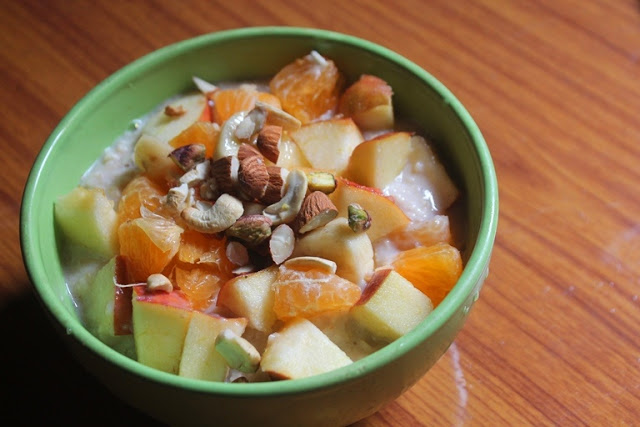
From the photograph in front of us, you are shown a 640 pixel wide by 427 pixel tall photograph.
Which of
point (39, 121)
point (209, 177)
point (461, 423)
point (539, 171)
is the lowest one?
point (39, 121)

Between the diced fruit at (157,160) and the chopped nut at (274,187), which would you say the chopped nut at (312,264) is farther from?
the diced fruit at (157,160)

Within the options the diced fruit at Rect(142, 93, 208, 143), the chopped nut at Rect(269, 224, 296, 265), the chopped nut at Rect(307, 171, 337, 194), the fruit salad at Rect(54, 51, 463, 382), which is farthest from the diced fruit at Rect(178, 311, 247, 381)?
the diced fruit at Rect(142, 93, 208, 143)

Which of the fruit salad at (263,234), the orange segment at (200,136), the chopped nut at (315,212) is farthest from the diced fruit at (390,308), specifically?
the orange segment at (200,136)

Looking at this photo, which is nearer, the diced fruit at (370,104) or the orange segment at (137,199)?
the orange segment at (137,199)

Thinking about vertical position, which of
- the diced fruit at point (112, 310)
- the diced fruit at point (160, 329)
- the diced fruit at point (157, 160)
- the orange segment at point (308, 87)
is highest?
the orange segment at point (308, 87)

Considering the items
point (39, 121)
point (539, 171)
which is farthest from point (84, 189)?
point (539, 171)

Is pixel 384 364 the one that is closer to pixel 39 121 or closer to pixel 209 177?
pixel 209 177
